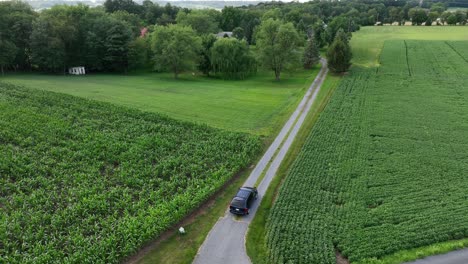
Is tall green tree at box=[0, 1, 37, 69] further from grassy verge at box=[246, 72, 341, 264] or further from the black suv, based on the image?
the black suv

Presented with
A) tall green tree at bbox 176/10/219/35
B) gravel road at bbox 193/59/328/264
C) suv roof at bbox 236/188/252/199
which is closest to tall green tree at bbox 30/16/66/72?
tall green tree at bbox 176/10/219/35

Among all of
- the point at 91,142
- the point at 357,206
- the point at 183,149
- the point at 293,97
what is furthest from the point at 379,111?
the point at 91,142

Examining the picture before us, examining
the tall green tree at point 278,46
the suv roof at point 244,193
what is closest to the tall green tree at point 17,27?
the tall green tree at point 278,46

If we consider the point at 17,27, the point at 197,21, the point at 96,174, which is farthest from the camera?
the point at 197,21

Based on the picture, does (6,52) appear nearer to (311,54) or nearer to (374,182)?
(311,54)

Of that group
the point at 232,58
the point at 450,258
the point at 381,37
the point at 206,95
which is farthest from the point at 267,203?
the point at 381,37

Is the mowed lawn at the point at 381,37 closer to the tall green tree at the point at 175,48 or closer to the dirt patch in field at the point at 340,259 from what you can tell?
the tall green tree at the point at 175,48

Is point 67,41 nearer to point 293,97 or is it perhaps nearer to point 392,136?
point 293,97
